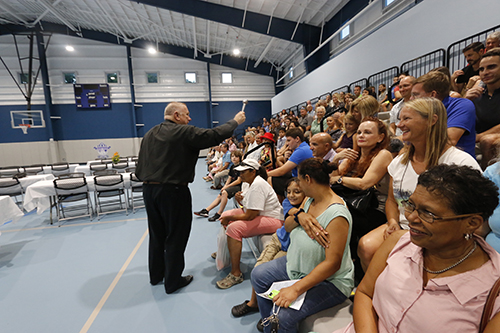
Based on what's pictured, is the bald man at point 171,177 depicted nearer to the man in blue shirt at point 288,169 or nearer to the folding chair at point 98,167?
the man in blue shirt at point 288,169

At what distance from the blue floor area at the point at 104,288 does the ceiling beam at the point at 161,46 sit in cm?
1329

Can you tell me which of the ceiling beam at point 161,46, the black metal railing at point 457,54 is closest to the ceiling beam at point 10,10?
the ceiling beam at point 161,46

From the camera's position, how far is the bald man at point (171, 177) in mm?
2219

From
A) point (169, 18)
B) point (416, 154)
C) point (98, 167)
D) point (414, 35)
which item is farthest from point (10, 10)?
point (416, 154)

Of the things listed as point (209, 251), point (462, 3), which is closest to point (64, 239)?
point (209, 251)

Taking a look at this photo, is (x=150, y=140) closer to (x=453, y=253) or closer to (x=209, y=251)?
(x=209, y=251)

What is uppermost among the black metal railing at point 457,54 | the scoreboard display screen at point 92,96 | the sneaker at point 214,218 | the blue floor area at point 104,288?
the scoreboard display screen at point 92,96

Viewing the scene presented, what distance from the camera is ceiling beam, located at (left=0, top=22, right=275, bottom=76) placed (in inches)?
487

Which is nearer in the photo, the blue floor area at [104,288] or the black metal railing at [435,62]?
the blue floor area at [104,288]

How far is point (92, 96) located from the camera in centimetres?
1402

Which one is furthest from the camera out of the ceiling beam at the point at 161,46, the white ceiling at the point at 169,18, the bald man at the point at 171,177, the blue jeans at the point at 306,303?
the ceiling beam at the point at 161,46

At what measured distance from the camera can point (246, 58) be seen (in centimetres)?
1541

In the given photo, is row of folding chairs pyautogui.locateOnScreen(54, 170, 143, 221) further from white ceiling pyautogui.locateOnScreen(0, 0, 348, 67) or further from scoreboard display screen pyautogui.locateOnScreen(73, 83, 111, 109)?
scoreboard display screen pyautogui.locateOnScreen(73, 83, 111, 109)

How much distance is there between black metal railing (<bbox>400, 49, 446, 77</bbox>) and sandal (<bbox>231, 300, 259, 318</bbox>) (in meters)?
4.89
